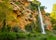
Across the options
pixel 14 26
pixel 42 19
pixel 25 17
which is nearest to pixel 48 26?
pixel 42 19

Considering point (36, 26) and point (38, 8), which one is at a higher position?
point (38, 8)

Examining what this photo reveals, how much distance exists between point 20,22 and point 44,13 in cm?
1237

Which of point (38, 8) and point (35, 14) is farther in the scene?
point (38, 8)

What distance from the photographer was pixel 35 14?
107 feet

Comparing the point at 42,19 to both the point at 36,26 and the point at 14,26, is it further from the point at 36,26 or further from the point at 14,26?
the point at 14,26

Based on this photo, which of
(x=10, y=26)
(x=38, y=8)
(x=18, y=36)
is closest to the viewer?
(x=18, y=36)

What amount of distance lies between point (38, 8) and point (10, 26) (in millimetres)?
12200

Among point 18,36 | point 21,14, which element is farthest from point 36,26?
point 18,36

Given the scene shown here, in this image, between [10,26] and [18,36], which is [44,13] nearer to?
[10,26]

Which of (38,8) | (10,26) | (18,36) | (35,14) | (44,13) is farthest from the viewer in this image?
(44,13)

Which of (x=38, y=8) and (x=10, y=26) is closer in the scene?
(x=10, y=26)

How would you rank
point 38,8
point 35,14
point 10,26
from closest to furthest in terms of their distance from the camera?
point 10,26, point 35,14, point 38,8

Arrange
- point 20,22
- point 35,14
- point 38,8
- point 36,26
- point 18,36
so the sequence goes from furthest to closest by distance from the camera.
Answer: point 38,8, point 35,14, point 36,26, point 20,22, point 18,36

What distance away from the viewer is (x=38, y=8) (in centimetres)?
3494
